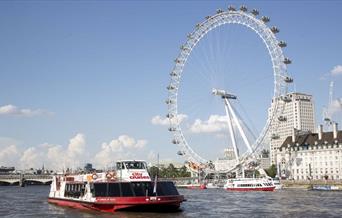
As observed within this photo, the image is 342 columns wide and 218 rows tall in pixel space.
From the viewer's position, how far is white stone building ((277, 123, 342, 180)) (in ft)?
539

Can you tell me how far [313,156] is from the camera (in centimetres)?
→ 17300

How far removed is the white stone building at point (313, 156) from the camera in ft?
539

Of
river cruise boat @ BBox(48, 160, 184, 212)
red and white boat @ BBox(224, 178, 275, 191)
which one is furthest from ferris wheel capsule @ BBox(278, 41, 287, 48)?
river cruise boat @ BBox(48, 160, 184, 212)

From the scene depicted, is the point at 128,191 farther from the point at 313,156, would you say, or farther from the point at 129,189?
the point at 313,156

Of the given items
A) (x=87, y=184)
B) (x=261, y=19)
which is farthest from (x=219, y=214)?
(x=261, y=19)

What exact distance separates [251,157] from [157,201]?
7540cm

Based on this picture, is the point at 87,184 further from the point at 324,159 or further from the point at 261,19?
the point at 324,159

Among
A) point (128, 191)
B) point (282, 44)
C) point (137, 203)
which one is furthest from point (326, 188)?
point (137, 203)

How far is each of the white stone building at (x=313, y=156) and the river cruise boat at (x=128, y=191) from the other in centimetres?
12033

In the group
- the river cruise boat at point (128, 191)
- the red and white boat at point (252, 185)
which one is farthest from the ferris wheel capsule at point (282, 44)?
the river cruise boat at point (128, 191)

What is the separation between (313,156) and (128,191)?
131747mm

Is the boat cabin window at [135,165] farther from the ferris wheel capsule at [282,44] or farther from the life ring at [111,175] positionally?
the ferris wheel capsule at [282,44]

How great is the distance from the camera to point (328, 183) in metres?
134

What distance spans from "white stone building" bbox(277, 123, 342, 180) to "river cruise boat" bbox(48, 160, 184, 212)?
12033cm
